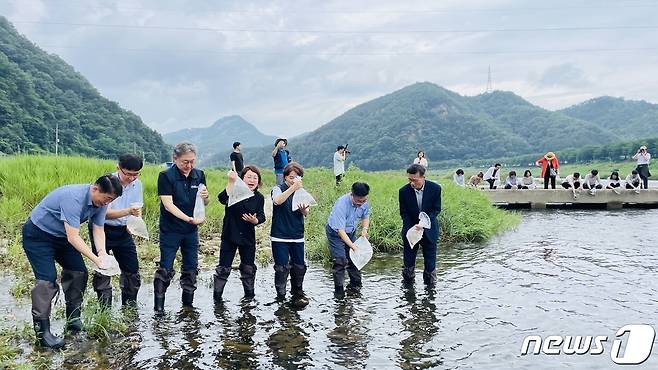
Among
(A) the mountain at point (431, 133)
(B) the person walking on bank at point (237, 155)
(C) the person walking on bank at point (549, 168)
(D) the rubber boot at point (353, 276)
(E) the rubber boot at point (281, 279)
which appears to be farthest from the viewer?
(A) the mountain at point (431, 133)

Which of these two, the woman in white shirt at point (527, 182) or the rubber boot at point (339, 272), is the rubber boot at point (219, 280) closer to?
the rubber boot at point (339, 272)

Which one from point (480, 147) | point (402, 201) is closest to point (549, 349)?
point (402, 201)

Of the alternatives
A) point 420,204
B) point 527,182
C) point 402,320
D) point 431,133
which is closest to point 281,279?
point 402,320

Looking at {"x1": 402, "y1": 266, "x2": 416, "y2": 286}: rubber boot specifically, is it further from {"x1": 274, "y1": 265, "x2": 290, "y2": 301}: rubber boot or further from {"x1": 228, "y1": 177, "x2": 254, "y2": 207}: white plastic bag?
{"x1": 228, "y1": 177, "x2": 254, "y2": 207}: white plastic bag

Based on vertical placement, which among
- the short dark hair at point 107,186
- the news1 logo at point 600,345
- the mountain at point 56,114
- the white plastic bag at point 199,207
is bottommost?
the news1 logo at point 600,345

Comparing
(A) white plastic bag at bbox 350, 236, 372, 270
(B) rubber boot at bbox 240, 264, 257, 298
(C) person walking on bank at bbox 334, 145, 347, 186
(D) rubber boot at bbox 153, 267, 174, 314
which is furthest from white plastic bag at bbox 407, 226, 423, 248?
(C) person walking on bank at bbox 334, 145, 347, 186

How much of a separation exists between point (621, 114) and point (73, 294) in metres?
167

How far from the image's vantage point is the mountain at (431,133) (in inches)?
3406

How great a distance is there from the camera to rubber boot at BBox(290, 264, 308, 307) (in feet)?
24.4

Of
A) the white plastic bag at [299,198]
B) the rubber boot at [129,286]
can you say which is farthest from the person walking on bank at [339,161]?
the rubber boot at [129,286]

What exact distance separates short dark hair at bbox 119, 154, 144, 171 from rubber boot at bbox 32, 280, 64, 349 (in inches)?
56.1

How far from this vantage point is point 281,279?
7.41 metres

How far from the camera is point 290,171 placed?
7117 mm

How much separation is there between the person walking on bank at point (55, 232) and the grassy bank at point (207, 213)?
340 cm
